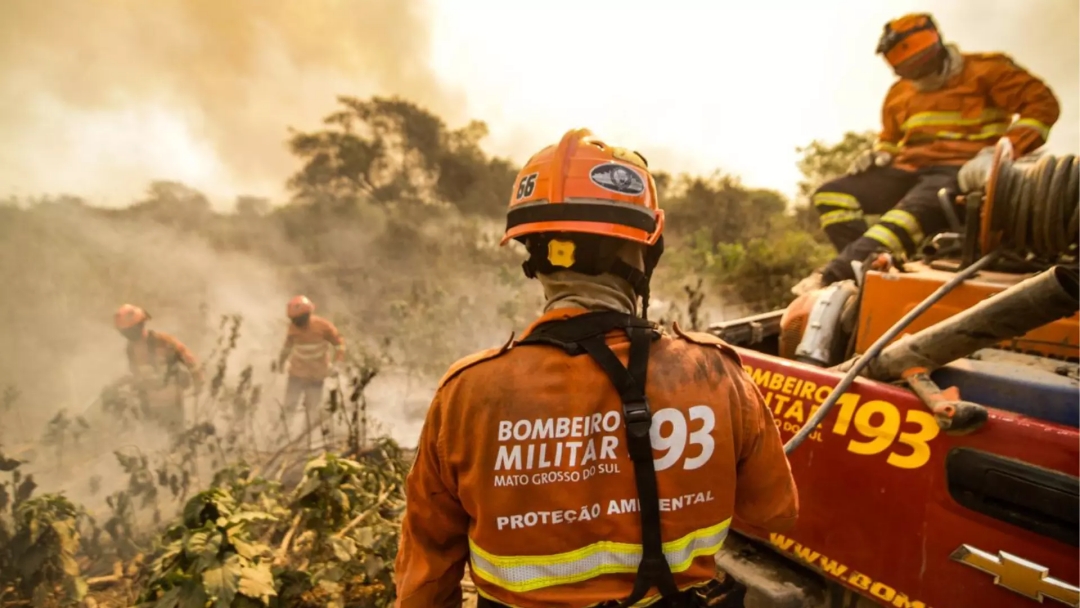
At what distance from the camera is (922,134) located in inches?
171

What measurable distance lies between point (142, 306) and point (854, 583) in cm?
808

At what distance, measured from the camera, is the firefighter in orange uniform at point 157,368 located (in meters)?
5.71

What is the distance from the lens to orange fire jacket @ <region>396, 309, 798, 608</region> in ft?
4.28

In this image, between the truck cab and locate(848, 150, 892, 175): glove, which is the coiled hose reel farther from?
locate(848, 150, 892, 175): glove

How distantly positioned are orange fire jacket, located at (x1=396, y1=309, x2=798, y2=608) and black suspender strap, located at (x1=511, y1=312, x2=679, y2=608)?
0.03m

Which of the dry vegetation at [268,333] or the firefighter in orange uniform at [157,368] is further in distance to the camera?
the firefighter in orange uniform at [157,368]

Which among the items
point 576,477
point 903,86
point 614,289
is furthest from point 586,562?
point 903,86

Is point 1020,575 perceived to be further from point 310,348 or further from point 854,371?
point 310,348

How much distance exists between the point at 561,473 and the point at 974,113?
15.6ft

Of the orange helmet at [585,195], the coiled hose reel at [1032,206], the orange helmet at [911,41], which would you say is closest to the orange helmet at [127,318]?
the orange helmet at [585,195]

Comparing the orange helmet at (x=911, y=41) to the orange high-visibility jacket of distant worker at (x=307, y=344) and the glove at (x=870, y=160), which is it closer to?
the glove at (x=870, y=160)

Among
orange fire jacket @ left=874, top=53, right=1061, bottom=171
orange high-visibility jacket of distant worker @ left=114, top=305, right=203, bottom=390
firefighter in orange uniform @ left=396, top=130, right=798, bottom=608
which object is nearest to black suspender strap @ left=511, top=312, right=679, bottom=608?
firefighter in orange uniform @ left=396, top=130, right=798, bottom=608

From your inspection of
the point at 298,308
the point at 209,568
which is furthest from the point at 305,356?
the point at 209,568

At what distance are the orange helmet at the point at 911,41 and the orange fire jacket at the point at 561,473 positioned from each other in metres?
3.94
